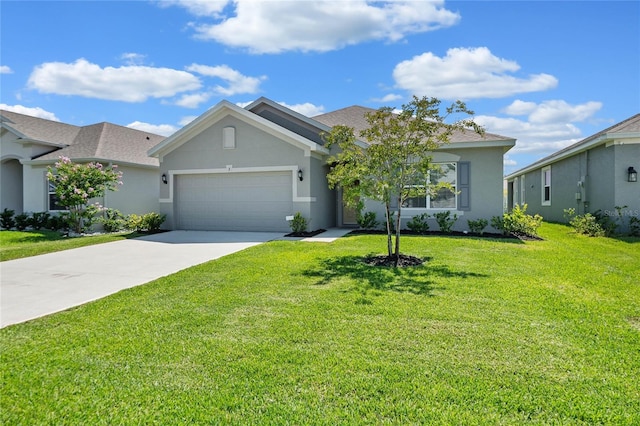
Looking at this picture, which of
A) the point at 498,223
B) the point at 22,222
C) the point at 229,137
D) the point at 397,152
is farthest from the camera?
the point at 22,222

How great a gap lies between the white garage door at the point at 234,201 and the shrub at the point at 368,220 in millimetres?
2568

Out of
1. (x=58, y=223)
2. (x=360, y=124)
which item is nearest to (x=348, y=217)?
(x=360, y=124)

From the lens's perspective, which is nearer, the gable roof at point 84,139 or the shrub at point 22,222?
the shrub at point 22,222

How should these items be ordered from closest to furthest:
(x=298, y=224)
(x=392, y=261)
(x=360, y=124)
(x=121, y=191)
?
(x=392, y=261) → (x=298, y=224) → (x=360, y=124) → (x=121, y=191)

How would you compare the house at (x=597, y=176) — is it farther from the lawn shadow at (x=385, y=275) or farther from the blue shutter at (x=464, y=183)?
the lawn shadow at (x=385, y=275)

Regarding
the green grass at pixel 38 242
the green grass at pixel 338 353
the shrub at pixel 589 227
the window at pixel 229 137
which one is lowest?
the green grass at pixel 338 353

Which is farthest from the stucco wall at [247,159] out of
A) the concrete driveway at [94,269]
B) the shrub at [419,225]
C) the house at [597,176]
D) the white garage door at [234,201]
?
the house at [597,176]

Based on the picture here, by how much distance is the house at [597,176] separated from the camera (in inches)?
517

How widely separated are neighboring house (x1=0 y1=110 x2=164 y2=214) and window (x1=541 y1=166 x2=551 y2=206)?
19.8 metres

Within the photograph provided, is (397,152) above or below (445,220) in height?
above

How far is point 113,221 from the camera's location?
15523mm

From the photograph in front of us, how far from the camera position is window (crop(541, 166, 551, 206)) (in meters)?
20.1

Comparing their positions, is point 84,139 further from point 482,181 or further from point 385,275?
point 482,181

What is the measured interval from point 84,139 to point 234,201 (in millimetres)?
→ 9101
